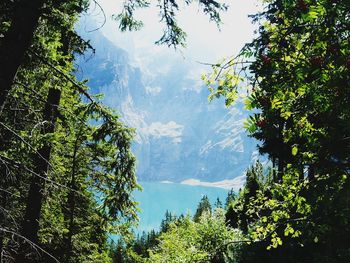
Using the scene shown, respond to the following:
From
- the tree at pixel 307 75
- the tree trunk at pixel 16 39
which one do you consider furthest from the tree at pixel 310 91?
the tree trunk at pixel 16 39

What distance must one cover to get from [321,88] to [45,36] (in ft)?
16.2

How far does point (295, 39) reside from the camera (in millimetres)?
4035

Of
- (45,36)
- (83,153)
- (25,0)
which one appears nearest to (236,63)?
(25,0)

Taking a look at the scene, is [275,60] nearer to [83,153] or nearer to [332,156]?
[332,156]

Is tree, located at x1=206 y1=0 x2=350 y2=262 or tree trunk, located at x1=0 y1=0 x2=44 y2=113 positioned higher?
tree trunk, located at x1=0 y1=0 x2=44 y2=113

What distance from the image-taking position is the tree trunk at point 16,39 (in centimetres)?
471

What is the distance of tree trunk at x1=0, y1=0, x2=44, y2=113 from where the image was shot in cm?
471

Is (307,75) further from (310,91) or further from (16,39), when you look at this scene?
(16,39)

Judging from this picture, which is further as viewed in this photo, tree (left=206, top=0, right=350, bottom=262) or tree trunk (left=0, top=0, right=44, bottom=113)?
tree trunk (left=0, top=0, right=44, bottom=113)

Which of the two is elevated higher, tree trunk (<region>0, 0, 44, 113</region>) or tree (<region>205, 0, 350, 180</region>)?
tree trunk (<region>0, 0, 44, 113</region>)

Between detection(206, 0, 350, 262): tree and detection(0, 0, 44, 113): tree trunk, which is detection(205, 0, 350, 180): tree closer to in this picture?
detection(206, 0, 350, 262): tree

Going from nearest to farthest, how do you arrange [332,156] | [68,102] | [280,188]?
[332,156] < [280,188] < [68,102]

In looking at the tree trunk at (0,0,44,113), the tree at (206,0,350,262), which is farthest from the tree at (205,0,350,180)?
the tree trunk at (0,0,44,113)

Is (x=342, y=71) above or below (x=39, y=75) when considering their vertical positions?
below
